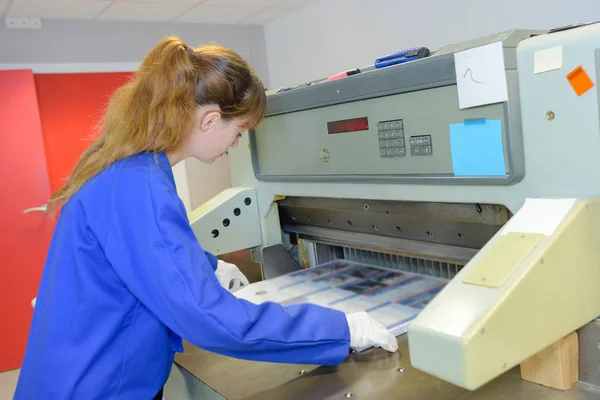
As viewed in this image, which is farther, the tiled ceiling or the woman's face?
the tiled ceiling

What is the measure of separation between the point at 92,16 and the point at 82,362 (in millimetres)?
4094

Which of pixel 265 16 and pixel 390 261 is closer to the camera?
pixel 390 261

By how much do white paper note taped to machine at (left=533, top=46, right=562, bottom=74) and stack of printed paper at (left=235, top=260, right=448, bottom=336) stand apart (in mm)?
598

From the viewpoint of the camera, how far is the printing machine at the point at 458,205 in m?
0.79

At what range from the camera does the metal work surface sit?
0.93m

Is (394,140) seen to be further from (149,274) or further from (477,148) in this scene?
(149,274)

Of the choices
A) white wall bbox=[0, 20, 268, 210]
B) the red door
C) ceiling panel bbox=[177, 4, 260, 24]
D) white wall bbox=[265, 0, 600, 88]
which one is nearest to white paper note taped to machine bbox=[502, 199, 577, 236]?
white wall bbox=[265, 0, 600, 88]

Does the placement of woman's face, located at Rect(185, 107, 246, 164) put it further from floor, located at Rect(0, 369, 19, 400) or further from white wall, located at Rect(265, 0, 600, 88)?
→ floor, located at Rect(0, 369, 19, 400)

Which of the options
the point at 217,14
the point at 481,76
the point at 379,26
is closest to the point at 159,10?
the point at 217,14

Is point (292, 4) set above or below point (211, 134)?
above

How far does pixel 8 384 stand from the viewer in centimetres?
377

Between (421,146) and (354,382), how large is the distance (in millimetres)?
515

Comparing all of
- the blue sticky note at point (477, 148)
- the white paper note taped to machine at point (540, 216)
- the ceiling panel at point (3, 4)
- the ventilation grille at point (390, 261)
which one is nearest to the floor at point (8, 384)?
the ceiling panel at point (3, 4)

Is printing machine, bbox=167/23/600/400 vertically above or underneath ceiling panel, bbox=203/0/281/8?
underneath
